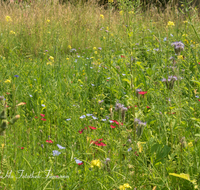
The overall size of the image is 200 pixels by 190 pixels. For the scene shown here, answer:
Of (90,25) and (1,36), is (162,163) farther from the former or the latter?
(90,25)

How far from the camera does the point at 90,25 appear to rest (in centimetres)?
550

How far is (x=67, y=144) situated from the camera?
5.25 ft

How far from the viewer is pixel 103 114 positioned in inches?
80.6

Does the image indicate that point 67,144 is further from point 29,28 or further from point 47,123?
point 29,28

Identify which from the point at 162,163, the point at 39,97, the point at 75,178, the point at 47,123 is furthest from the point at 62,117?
the point at 162,163

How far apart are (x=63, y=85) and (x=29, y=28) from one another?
2662 millimetres

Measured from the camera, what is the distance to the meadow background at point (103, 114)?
107 cm

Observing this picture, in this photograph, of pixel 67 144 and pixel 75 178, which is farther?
pixel 67 144

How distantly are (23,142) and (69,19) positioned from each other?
466 centimetres

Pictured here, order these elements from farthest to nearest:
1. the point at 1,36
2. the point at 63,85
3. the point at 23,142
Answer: the point at 1,36, the point at 63,85, the point at 23,142

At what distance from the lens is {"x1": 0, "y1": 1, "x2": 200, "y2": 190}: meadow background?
107 cm

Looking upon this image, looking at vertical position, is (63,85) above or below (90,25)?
below

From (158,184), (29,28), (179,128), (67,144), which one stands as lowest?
(67,144)

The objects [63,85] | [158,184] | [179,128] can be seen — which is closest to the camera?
[158,184]
